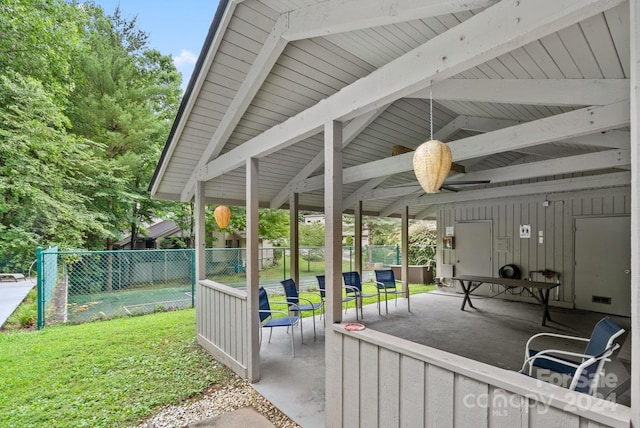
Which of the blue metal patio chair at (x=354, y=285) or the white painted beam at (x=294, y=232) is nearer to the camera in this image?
the blue metal patio chair at (x=354, y=285)

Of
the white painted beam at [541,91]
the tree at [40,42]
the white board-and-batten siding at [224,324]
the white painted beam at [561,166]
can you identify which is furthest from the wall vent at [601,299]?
the tree at [40,42]

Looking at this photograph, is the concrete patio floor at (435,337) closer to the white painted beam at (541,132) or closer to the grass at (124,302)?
the white painted beam at (541,132)

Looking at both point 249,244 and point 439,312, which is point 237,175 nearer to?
point 249,244

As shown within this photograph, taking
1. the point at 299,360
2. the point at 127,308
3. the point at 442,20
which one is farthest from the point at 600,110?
the point at 127,308

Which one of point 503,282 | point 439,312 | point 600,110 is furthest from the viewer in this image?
point 439,312

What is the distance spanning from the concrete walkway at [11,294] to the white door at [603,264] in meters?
9.83

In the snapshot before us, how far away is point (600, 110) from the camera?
2590 millimetres

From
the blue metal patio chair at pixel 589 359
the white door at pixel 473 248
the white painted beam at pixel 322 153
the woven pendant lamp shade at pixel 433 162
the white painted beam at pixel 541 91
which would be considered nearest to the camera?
the blue metal patio chair at pixel 589 359

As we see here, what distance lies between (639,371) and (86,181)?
34.2ft

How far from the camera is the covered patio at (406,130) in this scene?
57.7 inches

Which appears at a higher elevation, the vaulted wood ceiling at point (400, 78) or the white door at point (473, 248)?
the vaulted wood ceiling at point (400, 78)

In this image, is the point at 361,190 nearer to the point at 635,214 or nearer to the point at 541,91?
the point at 541,91

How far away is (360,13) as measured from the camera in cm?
197

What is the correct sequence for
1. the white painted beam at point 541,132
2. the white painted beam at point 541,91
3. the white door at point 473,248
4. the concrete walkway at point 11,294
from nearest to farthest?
the white painted beam at point 541,91
the white painted beam at point 541,132
the concrete walkway at point 11,294
the white door at point 473,248
